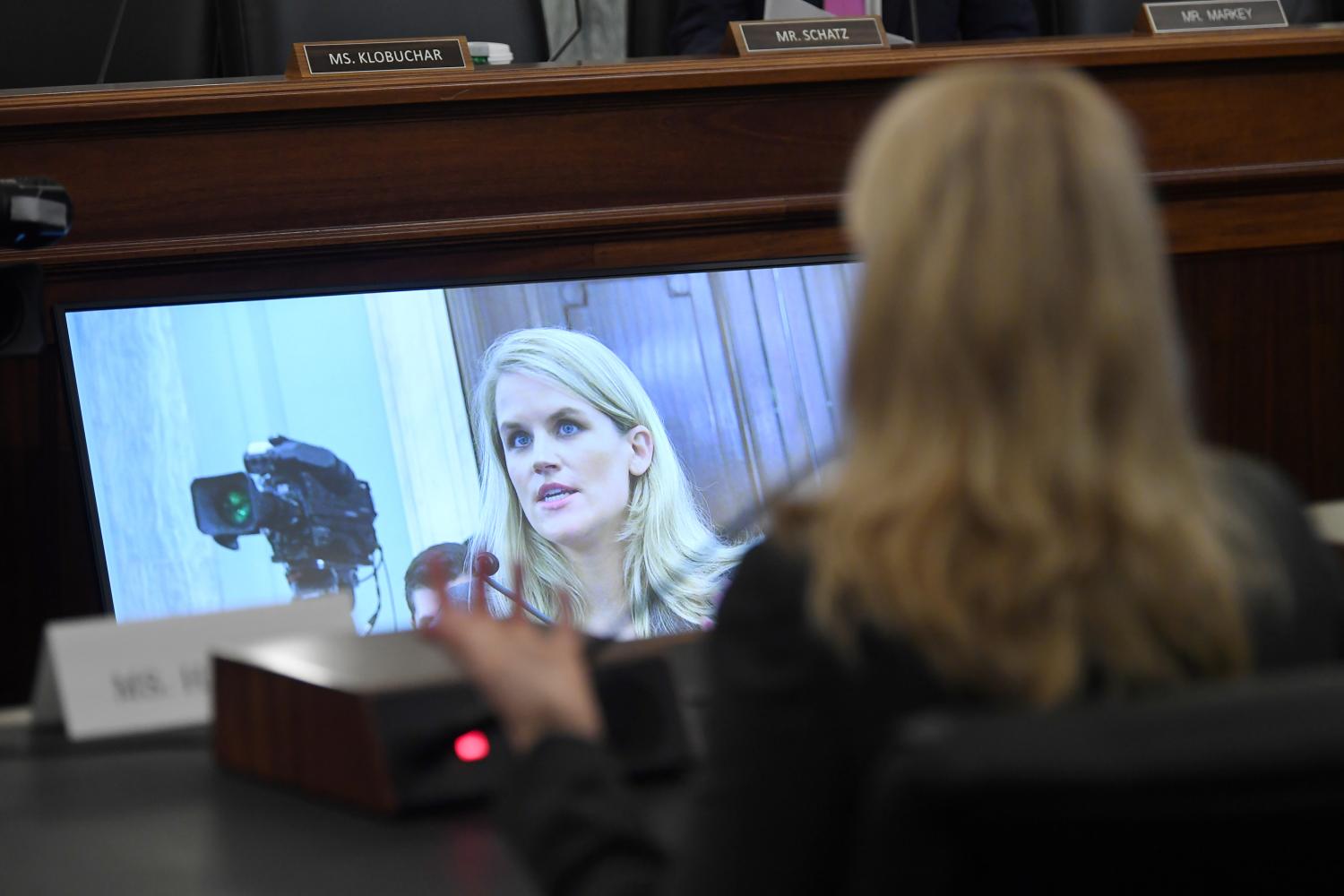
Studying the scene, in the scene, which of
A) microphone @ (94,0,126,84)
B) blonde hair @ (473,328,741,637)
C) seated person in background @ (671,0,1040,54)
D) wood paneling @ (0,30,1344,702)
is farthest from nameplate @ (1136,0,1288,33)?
microphone @ (94,0,126,84)

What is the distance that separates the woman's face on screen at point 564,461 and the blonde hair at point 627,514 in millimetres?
12

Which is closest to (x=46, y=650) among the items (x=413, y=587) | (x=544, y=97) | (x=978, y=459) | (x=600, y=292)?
(x=978, y=459)

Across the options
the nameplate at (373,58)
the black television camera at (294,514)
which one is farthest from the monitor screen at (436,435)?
the nameplate at (373,58)

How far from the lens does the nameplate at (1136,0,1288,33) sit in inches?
105

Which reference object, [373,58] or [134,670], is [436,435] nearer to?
[373,58]

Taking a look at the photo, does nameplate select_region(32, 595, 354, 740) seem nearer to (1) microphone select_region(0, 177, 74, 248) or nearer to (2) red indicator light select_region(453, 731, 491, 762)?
(2) red indicator light select_region(453, 731, 491, 762)

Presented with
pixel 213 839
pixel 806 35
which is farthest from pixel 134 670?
pixel 806 35

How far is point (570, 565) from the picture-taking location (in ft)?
7.23

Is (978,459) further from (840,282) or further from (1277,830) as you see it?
(840,282)

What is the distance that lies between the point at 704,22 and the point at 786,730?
8.71 ft

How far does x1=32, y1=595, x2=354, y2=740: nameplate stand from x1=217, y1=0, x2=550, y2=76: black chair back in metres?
2.00

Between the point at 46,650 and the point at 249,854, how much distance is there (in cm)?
31

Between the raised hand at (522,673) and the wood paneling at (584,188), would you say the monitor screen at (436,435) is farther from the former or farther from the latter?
the raised hand at (522,673)

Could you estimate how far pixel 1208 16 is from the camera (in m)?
2.71
